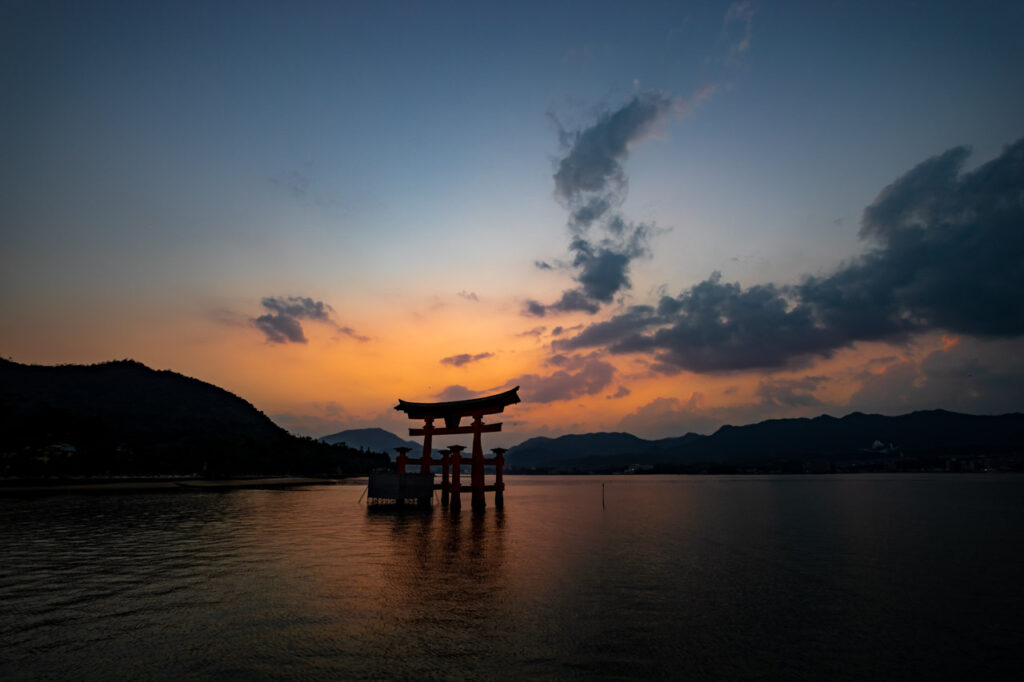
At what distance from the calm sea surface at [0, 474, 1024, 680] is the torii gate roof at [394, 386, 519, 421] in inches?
426

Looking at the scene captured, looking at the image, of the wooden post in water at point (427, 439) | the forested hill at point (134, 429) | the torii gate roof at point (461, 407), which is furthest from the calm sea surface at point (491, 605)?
the forested hill at point (134, 429)

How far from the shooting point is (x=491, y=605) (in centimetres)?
1291

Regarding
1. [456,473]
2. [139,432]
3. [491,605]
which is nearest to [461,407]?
[456,473]

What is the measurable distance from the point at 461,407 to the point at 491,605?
25.8 metres

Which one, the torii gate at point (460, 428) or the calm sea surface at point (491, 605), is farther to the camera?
the torii gate at point (460, 428)

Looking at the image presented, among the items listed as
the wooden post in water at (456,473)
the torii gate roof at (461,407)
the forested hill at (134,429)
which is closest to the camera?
the torii gate roof at (461,407)

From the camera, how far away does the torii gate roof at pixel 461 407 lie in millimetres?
35938

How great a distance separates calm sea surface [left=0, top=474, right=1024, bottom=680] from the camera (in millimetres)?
9023

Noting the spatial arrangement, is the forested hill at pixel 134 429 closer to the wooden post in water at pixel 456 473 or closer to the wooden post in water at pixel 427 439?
the wooden post in water at pixel 427 439

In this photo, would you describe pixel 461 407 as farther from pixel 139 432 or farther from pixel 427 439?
pixel 139 432

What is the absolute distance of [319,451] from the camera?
134125mm

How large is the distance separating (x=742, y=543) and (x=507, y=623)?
18.5m

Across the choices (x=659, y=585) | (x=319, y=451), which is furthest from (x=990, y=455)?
(x=659, y=585)

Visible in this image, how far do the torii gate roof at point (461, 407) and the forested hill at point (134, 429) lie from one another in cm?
4551
